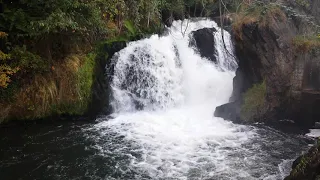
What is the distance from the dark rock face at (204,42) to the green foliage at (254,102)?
4.19 meters

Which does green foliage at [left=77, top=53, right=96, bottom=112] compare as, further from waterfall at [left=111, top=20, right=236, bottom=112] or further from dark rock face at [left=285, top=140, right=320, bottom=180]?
dark rock face at [left=285, top=140, right=320, bottom=180]

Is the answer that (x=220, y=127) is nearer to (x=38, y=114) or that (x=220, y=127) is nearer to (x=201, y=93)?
(x=201, y=93)

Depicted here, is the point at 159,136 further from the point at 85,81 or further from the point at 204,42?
the point at 204,42

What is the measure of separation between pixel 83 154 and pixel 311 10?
1036 cm

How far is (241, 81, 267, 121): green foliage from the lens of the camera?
12195 millimetres

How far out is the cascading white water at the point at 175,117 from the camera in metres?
8.84

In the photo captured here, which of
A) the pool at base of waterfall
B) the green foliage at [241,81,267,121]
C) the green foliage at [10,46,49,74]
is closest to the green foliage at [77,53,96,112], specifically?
the pool at base of waterfall

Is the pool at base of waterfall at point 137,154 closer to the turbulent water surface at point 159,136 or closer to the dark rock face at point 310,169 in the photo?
the turbulent water surface at point 159,136

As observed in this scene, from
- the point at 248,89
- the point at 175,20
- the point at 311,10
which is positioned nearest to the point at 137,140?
the point at 248,89

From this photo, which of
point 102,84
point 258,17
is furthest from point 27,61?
point 258,17

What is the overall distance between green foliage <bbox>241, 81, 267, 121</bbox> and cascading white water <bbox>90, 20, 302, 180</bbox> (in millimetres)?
735

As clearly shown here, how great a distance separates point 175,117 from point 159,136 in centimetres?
205

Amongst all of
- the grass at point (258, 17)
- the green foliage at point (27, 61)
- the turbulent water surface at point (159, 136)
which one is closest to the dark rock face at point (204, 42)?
the turbulent water surface at point (159, 136)

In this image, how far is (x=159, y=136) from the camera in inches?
427
